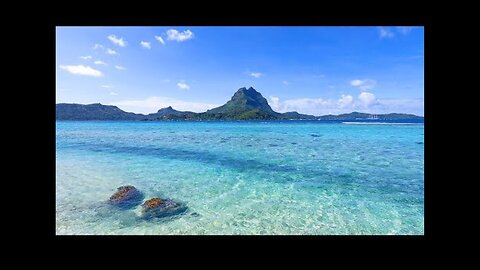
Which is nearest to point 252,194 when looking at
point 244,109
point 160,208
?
point 160,208

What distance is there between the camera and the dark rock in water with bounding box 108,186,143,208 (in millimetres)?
7652

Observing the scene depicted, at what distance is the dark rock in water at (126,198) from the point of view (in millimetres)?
7652

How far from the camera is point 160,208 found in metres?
7.25

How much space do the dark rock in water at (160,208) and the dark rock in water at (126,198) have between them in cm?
60

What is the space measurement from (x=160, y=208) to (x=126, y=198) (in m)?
1.70

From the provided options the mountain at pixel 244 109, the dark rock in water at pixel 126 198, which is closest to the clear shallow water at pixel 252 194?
the dark rock in water at pixel 126 198

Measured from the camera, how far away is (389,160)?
15734 millimetres
